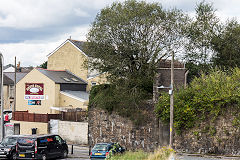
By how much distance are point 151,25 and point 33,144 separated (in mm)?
14952

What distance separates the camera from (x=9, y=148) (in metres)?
26.4

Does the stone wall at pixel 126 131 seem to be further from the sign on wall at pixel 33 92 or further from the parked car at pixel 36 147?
the sign on wall at pixel 33 92

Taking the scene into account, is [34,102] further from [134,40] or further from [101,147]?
[101,147]

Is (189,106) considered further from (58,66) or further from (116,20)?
(58,66)

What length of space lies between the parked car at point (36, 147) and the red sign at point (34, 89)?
21.4 meters

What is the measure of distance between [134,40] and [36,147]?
13.5m

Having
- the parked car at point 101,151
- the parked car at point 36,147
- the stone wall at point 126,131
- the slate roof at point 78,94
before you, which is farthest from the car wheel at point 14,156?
the slate roof at point 78,94

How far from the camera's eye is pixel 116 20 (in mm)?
33031

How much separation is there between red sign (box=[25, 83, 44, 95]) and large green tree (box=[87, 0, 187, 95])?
14.6 meters

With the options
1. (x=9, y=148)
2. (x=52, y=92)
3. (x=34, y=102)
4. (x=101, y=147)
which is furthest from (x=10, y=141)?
(x=34, y=102)

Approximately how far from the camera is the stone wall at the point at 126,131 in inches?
1267

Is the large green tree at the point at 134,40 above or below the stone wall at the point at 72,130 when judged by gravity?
above

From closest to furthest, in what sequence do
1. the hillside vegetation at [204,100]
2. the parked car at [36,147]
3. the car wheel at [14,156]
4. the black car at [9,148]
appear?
the parked car at [36,147] < the car wheel at [14,156] < the black car at [9,148] < the hillside vegetation at [204,100]

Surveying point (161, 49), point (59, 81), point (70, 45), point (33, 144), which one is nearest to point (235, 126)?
point (161, 49)
